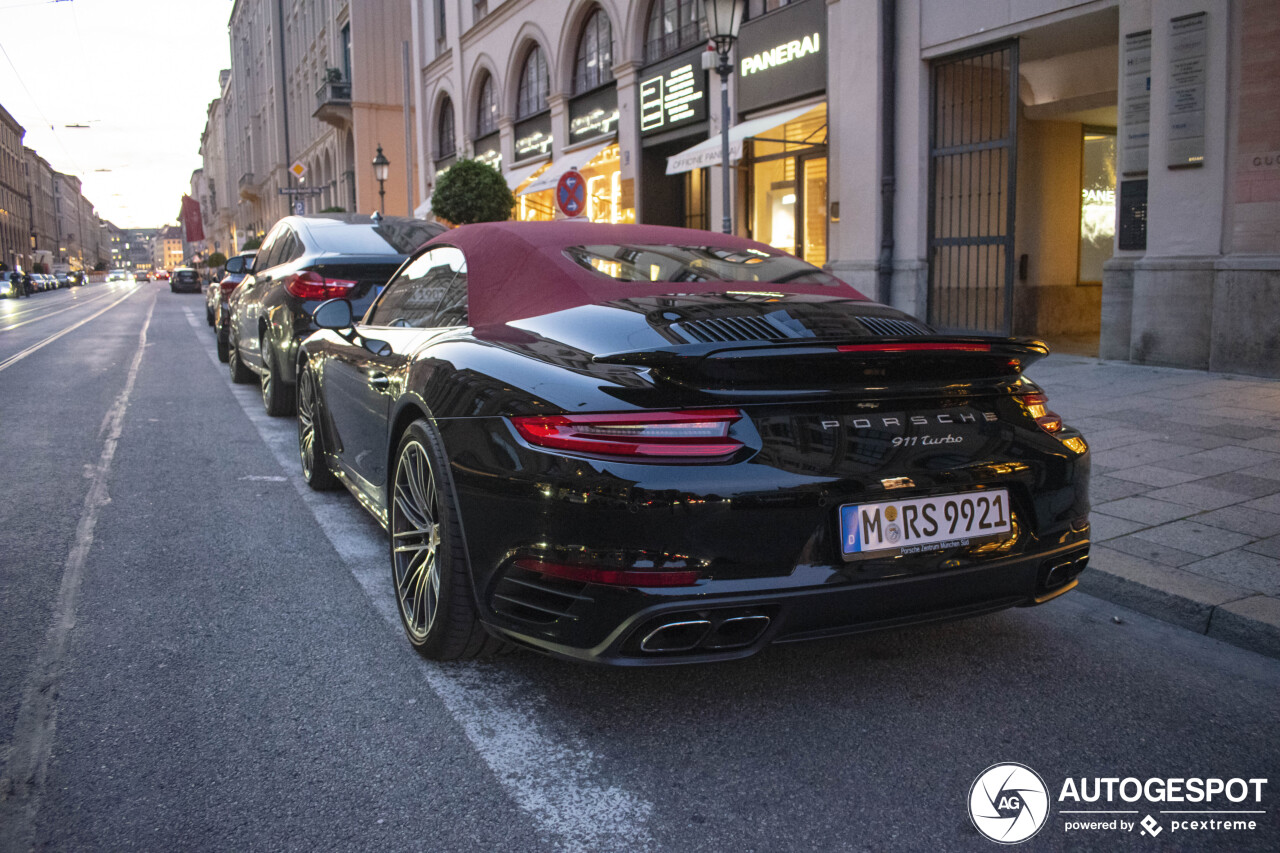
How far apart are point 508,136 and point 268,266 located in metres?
19.4

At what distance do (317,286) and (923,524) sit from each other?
5.58 metres

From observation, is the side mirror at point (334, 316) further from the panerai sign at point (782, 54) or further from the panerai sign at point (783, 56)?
the panerai sign at point (782, 54)

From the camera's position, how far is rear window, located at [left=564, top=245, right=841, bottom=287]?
343cm

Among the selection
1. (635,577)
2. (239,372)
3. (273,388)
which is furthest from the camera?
(239,372)

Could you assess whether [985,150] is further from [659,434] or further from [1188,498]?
[659,434]

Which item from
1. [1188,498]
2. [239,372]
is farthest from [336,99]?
[1188,498]

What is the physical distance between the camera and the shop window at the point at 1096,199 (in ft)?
45.5

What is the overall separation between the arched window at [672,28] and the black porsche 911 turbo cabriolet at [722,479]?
15567 mm

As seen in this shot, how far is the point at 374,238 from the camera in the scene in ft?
25.0

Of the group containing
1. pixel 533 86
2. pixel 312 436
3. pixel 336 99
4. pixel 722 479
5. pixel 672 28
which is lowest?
pixel 312 436

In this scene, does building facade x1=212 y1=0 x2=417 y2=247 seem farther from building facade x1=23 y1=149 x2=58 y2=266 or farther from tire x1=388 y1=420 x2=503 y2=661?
building facade x1=23 y1=149 x2=58 y2=266

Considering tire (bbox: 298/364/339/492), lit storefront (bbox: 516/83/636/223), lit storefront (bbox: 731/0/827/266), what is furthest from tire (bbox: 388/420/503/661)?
lit storefront (bbox: 516/83/636/223)

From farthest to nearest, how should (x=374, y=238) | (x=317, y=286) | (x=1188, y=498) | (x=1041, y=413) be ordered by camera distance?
(x=374, y=238), (x=317, y=286), (x=1188, y=498), (x=1041, y=413)

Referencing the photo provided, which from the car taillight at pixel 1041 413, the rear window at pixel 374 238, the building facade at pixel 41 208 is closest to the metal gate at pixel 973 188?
the rear window at pixel 374 238
